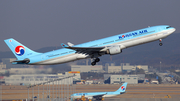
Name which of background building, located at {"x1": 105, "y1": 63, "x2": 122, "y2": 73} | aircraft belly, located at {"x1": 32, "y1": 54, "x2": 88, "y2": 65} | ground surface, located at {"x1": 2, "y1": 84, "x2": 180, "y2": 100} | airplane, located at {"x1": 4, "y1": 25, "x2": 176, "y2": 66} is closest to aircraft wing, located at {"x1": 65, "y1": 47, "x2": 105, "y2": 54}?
airplane, located at {"x1": 4, "y1": 25, "x2": 176, "y2": 66}

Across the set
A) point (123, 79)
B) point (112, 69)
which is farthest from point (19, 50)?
point (112, 69)

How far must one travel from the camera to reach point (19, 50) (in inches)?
1779

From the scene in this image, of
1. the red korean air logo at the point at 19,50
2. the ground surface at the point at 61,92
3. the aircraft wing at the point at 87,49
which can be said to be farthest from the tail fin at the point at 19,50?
the aircraft wing at the point at 87,49

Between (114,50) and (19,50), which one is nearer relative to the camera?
(114,50)

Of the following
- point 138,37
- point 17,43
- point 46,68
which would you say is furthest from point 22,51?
point 138,37

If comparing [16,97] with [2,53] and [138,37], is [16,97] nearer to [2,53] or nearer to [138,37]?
[2,53]

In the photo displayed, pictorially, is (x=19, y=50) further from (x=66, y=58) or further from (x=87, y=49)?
(x=87, y=49)

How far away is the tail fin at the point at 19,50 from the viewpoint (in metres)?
44.8

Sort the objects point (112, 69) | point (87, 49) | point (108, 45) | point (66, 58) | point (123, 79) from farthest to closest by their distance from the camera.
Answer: point (112, 69) → point (123, 79) → point (66, 58) → point (108, 45) → point (87, 49)

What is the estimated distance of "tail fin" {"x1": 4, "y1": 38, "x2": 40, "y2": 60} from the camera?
147ft

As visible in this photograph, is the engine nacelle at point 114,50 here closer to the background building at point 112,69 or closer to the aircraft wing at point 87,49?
the aircraft wing at point 87,49

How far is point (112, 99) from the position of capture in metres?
59.3

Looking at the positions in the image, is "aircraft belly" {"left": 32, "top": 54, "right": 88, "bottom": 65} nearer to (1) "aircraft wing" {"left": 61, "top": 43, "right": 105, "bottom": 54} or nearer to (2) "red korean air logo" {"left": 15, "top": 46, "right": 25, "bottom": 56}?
(1) "aircraft wing" {"left": 61, "top": 43, "right": 105, "bottom": 54}

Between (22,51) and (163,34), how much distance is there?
23904 mm
